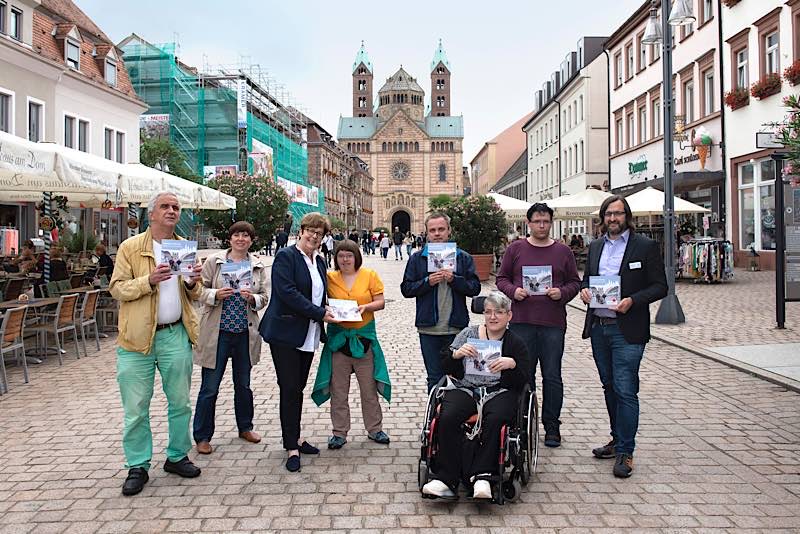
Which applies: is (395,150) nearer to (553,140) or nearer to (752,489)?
(553,140)

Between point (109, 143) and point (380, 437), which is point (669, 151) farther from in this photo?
point (109, 143)

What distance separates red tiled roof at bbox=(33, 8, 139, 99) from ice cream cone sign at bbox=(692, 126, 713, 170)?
22.5 metres

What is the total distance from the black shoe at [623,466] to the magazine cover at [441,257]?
179cm

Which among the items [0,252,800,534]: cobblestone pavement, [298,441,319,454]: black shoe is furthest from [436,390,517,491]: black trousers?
[298,441,319,454]: black shoe

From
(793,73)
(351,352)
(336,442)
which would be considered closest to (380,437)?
(336,442)

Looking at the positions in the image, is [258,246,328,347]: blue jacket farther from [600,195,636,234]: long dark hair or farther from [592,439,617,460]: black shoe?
[592,439,617,460]: black shoe

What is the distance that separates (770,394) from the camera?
7.41m

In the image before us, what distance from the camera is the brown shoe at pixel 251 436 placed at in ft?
18.9

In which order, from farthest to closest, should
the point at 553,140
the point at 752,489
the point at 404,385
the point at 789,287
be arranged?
the point at 553,140 < the point at 789,287 < the point at 404,385 < the point at 752,489

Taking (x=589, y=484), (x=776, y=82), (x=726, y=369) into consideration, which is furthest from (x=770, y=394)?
(x=776, y=82)

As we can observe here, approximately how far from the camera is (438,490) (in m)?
4.26

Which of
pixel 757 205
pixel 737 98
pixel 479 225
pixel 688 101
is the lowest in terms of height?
pixel 479 225

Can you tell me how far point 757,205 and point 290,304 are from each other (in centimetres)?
2161

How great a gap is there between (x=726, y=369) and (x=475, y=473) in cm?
563
